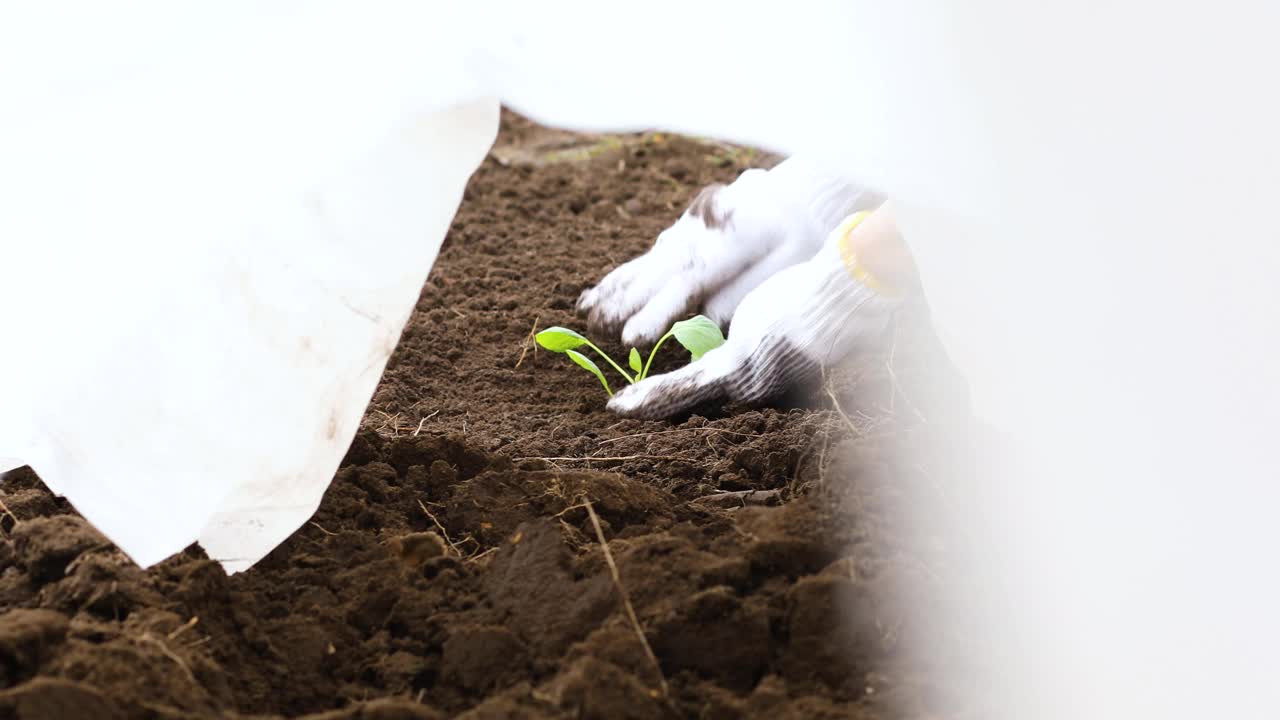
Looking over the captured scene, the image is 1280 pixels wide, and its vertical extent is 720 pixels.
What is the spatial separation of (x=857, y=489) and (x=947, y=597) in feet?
0.53

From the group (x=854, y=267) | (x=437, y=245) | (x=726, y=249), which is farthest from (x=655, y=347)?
(x=437, y=245)

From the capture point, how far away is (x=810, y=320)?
159 cm

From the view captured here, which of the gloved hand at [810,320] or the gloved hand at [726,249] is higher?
the gloved hand at [726,249]

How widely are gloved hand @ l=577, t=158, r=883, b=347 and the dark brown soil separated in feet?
1.10

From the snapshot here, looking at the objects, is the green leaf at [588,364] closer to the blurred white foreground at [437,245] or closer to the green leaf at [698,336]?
the green leaf at [698,336]

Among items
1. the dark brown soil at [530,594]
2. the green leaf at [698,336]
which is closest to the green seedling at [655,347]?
the green leaf at [698,336]

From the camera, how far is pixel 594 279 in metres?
2.19

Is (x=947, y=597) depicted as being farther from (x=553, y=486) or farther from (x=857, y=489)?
(x=553, y=486)

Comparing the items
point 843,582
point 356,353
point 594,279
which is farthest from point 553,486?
point 594,279

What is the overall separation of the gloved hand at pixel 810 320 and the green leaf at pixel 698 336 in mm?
45

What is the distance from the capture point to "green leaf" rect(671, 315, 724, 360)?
174 centimetres

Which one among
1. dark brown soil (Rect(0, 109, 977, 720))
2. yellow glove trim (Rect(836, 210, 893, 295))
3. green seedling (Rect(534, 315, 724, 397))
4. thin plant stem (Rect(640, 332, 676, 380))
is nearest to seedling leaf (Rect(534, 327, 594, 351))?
green seedling (Rect(534, 315, 724, 397))

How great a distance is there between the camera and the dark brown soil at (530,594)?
93cm

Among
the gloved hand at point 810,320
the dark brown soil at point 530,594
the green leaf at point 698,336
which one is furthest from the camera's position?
the green leaf at point 698,336
